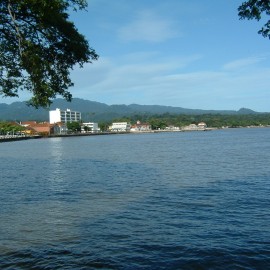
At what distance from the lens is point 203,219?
15156mm

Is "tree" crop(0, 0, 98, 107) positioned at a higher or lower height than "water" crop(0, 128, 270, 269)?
higher

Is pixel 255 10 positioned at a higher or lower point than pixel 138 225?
higher

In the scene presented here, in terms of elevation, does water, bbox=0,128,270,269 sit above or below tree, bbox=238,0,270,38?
below

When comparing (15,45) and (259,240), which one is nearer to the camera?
(15,45)

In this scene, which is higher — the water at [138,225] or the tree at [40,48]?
the tree at [40,48]

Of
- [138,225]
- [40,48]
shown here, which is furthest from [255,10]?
[138,225]

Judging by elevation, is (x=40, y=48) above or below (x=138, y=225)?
above

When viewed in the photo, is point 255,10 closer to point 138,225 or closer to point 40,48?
point 40,48

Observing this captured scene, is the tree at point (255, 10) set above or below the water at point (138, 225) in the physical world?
above

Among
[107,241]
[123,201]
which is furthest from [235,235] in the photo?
[123,201]

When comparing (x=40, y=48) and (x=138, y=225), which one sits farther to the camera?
(x=138, y=225)

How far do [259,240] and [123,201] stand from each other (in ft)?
27.6

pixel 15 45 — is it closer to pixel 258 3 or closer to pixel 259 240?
pixel 258 3

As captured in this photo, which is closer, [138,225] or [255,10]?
[255,10]
